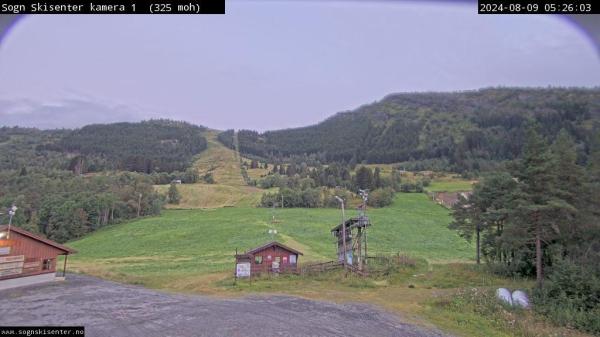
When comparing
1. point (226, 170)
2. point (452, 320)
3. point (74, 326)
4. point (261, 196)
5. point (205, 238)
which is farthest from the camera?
point (226, 170)

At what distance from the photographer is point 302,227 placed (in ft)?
215

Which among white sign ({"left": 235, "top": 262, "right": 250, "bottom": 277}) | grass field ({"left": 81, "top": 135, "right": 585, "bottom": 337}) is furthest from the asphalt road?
white sign ({"left": 235, "top": 262, "right": 250, "bottom": 277})

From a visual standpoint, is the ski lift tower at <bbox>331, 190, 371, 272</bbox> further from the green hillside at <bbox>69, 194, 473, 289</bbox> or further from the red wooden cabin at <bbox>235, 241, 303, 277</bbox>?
the green hillside at <bbox>69, 194, 473, 289</bbox>

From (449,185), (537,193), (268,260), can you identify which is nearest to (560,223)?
(537,193)

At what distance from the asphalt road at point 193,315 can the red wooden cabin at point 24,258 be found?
8.83ft

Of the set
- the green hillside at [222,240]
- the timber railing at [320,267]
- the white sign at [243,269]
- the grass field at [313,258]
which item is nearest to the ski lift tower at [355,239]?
the timber railing at [320,267]

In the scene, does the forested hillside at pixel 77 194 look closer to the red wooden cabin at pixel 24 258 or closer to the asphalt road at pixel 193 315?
the red wooden cabin at pixel 24 258

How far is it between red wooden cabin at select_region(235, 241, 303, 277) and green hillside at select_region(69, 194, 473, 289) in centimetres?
505

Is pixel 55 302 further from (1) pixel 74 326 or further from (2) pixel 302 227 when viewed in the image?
(2) pixel 302 227

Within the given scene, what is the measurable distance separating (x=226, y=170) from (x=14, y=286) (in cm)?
14103

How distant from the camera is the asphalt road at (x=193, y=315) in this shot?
1571 cm

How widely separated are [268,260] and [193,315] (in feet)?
51.8

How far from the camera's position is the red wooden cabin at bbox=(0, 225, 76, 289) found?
26344 mm

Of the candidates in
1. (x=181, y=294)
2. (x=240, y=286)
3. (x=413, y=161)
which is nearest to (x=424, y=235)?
(x=240, y=286)
